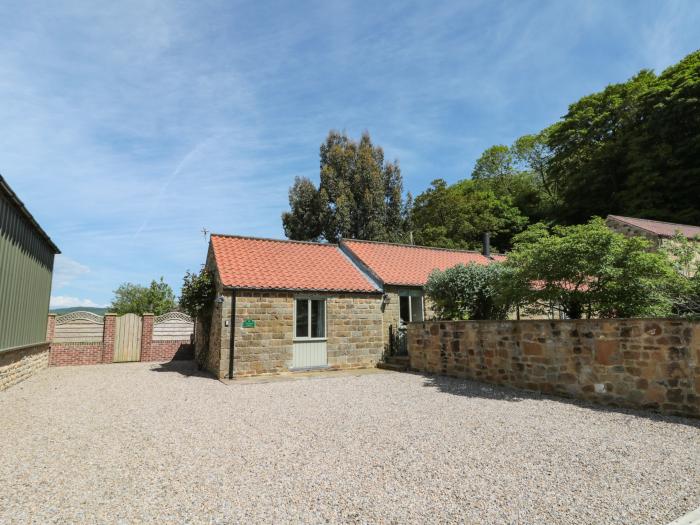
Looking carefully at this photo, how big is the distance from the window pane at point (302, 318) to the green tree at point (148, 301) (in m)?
25.3

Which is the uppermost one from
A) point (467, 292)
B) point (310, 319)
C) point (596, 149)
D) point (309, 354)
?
point (596, 149)

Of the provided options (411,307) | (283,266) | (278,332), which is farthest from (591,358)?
(283,266)

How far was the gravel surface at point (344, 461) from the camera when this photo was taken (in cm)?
385

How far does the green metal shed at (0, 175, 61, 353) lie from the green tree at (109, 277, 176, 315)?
21303 millimetres

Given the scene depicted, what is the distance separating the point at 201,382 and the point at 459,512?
391 inches

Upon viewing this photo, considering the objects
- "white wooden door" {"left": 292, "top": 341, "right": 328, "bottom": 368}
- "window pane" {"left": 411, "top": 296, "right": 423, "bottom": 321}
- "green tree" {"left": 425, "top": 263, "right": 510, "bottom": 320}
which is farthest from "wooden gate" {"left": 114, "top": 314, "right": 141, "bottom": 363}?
"green tree" {"left": 425, "top": 263, "right": 510, "bottom": 320}

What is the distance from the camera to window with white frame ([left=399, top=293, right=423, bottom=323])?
1642cm

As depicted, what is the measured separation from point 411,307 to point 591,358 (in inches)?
328

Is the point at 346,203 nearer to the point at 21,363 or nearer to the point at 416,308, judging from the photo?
the point at 416,308

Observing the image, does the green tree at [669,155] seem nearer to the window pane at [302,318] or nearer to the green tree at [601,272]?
the green tree at [601,272]

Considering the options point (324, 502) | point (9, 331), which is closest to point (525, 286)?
point (324, 502)

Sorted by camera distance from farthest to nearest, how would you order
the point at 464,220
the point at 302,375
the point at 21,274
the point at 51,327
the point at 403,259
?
the point at 464,220, the point at 403,259, the point at 51,327, the point at 302,375, the point at 21,274

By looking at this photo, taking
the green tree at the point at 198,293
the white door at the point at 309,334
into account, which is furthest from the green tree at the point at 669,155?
the green tree at the point at 198,293

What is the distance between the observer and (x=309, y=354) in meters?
14.0
